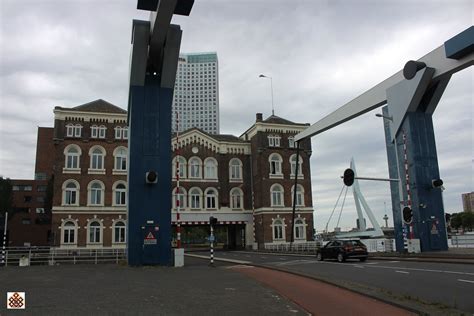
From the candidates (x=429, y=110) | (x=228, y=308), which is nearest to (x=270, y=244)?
(x=429, y=110)

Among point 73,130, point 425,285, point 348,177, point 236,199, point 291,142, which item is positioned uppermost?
point 73,130

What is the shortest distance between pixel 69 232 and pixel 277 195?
2354 cm

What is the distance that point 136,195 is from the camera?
2125cm

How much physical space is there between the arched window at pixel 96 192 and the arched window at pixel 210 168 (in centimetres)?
1217

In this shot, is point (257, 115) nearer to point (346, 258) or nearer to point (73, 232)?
point (73, 232)

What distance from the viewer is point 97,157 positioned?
48.2 metres

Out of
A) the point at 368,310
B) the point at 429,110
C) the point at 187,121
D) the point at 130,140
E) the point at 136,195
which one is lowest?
the point at 368,310

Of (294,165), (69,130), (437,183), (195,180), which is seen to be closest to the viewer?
(437,183)

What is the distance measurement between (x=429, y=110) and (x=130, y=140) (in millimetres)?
19257

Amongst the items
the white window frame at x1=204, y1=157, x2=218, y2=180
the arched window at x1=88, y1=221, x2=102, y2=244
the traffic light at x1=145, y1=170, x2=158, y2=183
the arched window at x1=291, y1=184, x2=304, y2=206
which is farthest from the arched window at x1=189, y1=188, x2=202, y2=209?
the traffic light at x1=145, y1=170, x2=158, y2=183

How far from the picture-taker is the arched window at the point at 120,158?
48.7 metres

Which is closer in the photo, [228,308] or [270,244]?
[228,308]

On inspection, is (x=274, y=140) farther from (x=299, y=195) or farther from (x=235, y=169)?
(x=299, y=195)

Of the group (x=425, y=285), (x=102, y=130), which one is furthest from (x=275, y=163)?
(x=425, y=285)
